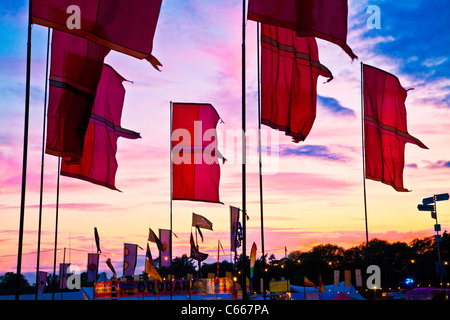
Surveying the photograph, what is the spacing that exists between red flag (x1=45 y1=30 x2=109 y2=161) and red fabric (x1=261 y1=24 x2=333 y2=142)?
4.75 m

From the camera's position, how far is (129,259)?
4372 centimetres

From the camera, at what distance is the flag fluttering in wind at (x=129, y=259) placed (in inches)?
1700

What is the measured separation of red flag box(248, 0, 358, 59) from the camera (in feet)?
46.9

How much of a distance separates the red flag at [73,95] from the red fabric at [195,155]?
8044mm

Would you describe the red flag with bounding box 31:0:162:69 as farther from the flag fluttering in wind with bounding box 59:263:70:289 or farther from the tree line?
the tree line

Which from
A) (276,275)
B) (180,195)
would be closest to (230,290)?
(180,195)

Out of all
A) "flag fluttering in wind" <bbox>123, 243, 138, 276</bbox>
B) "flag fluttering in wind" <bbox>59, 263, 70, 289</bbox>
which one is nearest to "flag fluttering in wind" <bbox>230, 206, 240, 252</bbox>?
"flag fluttering in wind" <bbox>123, 243, 138, 276</bbox>

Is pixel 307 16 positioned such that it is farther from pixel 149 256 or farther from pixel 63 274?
pixel 63 274

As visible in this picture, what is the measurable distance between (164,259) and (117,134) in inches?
860

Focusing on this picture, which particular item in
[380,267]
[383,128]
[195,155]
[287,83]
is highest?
[287,83]

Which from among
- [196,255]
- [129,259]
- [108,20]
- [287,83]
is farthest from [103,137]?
[129,259]

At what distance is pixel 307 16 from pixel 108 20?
5.46m
